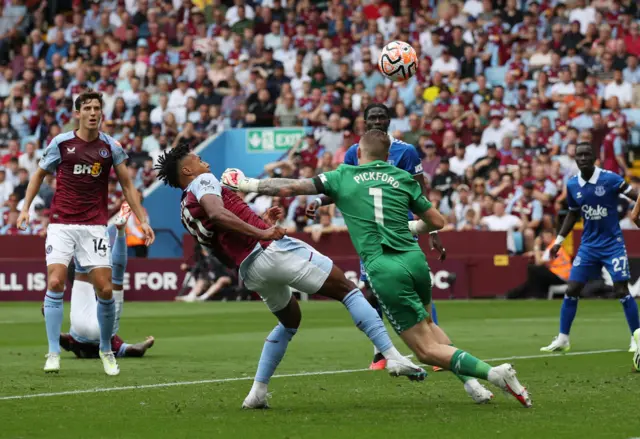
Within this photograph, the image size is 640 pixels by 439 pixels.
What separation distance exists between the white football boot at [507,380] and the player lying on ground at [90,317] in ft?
18.6

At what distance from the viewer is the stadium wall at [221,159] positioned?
2981cm

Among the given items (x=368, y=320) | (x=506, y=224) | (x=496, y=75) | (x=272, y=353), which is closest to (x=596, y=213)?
(x=368, y=320)

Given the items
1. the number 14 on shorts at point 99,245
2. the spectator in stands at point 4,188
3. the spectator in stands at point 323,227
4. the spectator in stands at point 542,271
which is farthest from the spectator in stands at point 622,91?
the number 14 on shorts at point 99,245

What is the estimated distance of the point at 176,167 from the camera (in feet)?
31.1

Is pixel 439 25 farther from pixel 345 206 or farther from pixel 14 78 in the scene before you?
pixel 345 206

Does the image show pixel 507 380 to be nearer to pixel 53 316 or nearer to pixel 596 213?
pixel 53 316

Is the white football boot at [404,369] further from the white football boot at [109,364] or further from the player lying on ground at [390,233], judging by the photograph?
the white football boot at [109,364]

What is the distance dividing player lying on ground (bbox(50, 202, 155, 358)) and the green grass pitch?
21 cm

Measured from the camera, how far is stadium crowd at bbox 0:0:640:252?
26.4 metres

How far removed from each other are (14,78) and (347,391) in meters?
27.2

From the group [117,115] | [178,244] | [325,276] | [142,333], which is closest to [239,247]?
[325,276]

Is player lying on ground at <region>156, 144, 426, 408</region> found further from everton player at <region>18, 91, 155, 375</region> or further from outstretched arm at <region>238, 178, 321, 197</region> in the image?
everton player at <region>18, 91, 155, 375</region>

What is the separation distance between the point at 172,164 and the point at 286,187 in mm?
1281

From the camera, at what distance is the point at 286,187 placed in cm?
857
